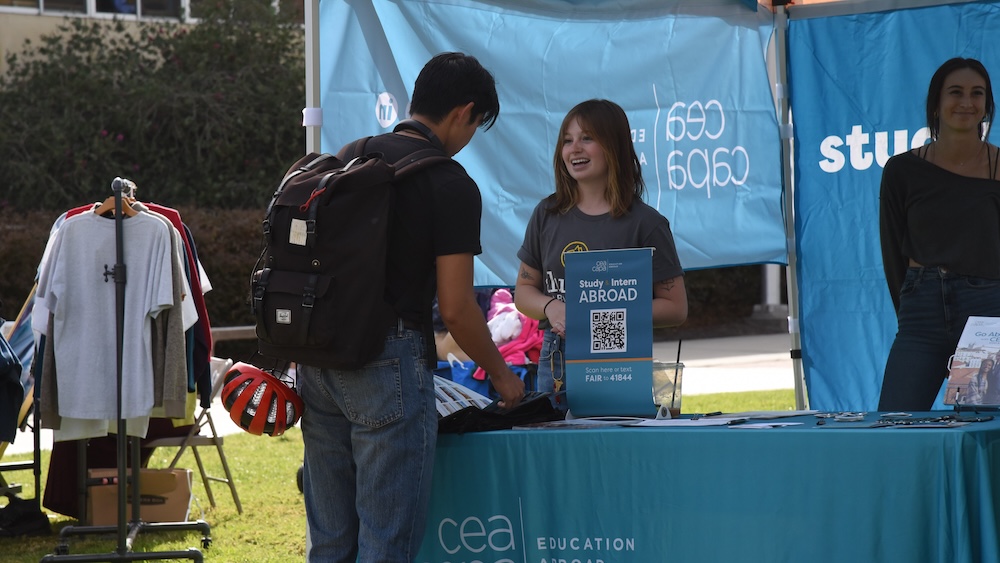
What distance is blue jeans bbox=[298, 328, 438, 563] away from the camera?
9.25ft

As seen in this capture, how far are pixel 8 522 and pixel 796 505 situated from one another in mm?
4433

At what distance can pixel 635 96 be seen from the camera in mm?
5293

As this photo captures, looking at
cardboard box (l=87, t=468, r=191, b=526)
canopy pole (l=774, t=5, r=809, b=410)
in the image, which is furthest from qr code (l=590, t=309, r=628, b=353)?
cardboard box (l=87, t=468, r=191, b=526)

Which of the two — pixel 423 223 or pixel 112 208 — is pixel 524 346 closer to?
pixel 112 208

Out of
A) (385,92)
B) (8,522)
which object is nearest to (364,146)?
(385,92)

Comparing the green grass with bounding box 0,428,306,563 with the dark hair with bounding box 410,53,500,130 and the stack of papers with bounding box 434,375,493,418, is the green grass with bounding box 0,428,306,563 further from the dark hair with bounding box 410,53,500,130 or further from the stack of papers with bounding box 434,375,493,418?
the dark hair with bounding box 410,53,500,130

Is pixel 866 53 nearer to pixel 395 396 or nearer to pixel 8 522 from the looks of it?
pixel 395 396

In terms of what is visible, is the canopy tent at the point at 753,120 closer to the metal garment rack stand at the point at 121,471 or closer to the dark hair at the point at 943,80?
the dark hair at the point at 943,80

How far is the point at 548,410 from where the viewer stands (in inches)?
130

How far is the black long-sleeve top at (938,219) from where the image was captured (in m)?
3.90

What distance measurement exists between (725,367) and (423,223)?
36.8 ft

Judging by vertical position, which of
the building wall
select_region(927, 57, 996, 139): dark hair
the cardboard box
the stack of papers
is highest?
the building wall

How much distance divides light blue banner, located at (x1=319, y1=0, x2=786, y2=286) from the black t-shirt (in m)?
1.96

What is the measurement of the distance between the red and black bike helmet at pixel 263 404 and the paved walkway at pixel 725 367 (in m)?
5.93
